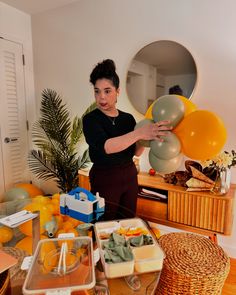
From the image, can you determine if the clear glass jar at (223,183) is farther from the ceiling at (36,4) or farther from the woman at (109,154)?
the ceiling at (36,4)

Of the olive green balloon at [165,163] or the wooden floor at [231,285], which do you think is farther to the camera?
the wooden floor at [231,285]

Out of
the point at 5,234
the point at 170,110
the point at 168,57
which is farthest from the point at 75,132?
the point at 170,110

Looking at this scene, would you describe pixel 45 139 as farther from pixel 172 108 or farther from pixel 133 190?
pixel 172 108

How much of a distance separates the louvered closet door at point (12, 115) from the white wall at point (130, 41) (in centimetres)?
25

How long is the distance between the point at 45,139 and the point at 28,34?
4.45 ft

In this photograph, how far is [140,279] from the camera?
739 millimetres

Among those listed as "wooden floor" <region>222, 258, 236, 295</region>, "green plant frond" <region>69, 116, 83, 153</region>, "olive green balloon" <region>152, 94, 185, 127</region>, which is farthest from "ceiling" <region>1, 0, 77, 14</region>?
"wooden floor" <region>222, 258, 236, 295</region>

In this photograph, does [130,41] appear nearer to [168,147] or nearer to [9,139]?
[168,147]

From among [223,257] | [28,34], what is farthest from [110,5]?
[223,257]

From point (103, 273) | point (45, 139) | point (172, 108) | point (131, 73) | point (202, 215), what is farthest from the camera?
point (45, 139)

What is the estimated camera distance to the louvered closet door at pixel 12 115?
2645 millimetres

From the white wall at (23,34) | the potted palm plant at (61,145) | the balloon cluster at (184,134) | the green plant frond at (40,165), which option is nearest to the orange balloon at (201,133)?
the balloon cluster at (184,134)

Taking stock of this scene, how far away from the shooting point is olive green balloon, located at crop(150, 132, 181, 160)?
3.21 ft

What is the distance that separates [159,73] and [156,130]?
129cm
